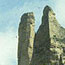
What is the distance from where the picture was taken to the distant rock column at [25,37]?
6444 centimetres

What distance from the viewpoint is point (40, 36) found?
5241 cm

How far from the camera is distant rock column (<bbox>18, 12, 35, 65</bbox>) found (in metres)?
64.4

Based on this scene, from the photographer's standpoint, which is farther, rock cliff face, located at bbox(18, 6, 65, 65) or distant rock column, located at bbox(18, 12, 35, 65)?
distant rock column, located at bbox(18, 12, 35, 65)

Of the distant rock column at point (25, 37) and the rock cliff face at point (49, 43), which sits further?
the distant rock column at point (25, 37)

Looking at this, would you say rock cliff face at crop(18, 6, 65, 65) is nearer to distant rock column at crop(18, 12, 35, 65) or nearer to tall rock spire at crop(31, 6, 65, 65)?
tall rock spire at crop(31, 6, 65, 65)

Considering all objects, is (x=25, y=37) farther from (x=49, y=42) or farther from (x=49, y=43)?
(x=49, y=43)

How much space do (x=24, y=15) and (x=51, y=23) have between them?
1620 cm

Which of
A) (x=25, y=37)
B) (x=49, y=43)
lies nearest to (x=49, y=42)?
(x=49, y=43)

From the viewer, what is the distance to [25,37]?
66.1 m

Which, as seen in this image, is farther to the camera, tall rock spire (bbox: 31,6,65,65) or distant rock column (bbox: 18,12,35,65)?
distant rock column (bbox: 18,12,35,65)

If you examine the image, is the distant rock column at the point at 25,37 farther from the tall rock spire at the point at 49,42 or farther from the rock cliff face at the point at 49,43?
the tall rock spire at the point at 49,42

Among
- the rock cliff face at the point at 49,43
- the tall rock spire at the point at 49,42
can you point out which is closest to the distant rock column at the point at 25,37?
the rock cliff face at the point at 49,43

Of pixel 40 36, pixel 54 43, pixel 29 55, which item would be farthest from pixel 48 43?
pixel 29 55

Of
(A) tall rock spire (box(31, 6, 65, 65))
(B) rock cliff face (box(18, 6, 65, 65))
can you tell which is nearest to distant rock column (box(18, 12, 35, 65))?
(B) rock cliff face (box(18, 6, 65, 65))
